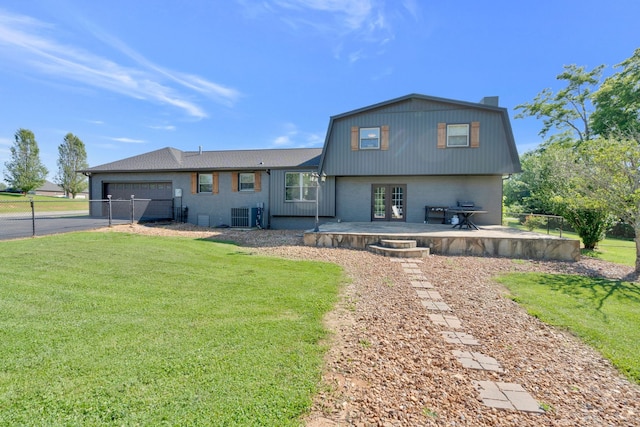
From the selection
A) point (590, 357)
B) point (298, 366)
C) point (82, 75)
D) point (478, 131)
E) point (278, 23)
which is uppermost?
point (278, 23)

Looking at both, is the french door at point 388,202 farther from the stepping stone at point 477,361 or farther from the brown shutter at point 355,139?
the stepping stone at point 477,361

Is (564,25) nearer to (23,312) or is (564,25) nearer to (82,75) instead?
(23,312)

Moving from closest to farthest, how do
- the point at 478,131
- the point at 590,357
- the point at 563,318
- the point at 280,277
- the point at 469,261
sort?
1. the point at 590,357
2. the point at 563,318
3. the point at 280,277
4. the point at 469,261
5. the point at 478,131

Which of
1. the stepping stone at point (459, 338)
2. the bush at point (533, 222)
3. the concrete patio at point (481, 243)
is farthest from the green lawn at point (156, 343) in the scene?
the bush at point (533, 222)

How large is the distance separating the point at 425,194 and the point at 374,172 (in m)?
2.45

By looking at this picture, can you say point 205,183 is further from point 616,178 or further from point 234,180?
point 616,178

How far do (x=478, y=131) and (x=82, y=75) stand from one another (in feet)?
56.3

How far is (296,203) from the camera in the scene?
12531 mm

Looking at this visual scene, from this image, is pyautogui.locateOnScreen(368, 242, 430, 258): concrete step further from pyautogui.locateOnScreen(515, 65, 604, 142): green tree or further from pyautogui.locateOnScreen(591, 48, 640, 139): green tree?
pyautogui.locateOnScreen(515, 65, 604, 142): green tree

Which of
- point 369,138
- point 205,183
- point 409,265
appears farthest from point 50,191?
point 409,265

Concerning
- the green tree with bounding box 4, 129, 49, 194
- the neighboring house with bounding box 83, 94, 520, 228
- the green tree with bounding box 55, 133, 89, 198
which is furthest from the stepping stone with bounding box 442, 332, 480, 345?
the green tree with bounding box 55, 133, 89, 198

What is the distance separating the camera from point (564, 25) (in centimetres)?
1320

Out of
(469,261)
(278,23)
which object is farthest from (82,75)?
(469,261)

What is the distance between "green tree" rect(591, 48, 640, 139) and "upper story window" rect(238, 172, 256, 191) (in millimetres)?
21867
